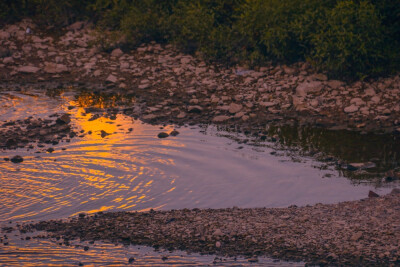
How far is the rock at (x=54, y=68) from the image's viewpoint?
643 inches

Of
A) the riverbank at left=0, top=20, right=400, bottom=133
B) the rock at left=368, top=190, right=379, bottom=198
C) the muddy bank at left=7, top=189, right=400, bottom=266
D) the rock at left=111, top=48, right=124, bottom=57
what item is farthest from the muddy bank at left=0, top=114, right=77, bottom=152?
the rock at left=368, top=190, right=379, bottom=198

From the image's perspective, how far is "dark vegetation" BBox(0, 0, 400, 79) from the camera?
45.4ft

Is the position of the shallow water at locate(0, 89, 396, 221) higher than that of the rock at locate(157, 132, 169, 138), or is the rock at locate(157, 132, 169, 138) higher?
the rock at locate(157, 132, 169, 138)

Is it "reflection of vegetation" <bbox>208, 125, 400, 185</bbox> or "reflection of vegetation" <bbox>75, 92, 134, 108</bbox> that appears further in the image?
"reflection of vegetation" <bbox>75, 92, 134, 108</bbox>

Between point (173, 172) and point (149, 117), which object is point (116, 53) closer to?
Result: point (149, 117)

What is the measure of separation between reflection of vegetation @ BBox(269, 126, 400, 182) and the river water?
2cm

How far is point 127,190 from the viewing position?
937 cm

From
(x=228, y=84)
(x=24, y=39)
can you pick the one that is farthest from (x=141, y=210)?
(x=24, y=39)

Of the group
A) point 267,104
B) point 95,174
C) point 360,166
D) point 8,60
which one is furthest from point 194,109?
point 8,60

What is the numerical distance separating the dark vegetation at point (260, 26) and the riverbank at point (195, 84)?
0.37 m

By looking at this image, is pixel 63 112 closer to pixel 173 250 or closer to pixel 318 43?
pixel 318 43

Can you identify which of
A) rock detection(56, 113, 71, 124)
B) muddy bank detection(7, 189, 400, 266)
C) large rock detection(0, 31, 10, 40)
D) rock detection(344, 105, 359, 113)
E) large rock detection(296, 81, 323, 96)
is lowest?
muddy bank detection(7, 189, 400, 266)

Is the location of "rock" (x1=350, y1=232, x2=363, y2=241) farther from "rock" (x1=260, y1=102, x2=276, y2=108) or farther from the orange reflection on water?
"rock" (x1=260, y1=102, x2=276, y2=108)

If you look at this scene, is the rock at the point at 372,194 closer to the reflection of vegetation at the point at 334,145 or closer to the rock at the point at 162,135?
the reflection of vegetation at the point at 334,145
